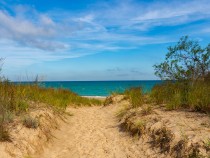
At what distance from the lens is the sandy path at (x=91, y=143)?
7.06m

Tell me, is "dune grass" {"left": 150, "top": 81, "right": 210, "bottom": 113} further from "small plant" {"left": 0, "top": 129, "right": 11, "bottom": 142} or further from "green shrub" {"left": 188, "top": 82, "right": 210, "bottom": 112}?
"small plant" {"left": 0, "top": 129, "right": 11, "bottom": 142}

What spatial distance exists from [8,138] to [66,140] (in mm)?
2418

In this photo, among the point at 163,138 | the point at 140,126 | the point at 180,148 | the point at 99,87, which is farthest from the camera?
the point at 99,87

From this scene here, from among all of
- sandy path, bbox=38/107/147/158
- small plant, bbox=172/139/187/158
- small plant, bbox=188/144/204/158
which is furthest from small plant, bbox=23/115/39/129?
small plant, bbox=188/144/204/158

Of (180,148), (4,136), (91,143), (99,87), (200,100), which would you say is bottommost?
(91,143)

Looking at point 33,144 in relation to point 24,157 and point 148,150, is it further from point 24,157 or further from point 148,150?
point 148,150

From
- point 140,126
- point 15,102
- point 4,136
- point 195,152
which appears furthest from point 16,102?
point 195,152

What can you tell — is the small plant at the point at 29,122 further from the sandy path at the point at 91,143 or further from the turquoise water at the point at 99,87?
the turquoise water at the point at 99,87

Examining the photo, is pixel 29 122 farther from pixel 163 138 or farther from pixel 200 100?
pixel 200 100

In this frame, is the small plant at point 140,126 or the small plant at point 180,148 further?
the small plant at point 140,126

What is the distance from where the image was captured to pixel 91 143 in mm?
8008

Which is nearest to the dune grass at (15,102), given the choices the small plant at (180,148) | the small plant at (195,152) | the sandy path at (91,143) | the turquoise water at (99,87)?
the sandy path at (91,143)

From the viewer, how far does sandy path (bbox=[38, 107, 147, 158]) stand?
7064 millimetres

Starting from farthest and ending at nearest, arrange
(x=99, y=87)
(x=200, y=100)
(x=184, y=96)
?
(x=99, y=87), (x=184, y=96), (x=200, y=100)
